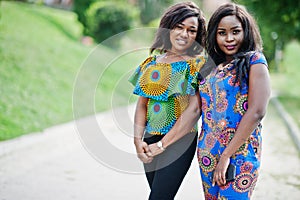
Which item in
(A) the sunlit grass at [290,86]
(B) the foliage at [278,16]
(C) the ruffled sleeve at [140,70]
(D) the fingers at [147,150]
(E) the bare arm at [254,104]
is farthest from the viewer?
(B) the foliage at [278,16]

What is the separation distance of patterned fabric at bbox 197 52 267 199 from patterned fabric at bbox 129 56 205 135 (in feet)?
0.44

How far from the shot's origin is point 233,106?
2287 millimetres

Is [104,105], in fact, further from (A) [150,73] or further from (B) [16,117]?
(A) [150,73]

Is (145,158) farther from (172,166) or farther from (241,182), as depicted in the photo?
(241,182)

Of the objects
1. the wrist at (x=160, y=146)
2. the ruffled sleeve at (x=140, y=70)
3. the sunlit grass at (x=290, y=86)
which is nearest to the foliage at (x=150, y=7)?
the sunlit grass at (x=290, y=86)

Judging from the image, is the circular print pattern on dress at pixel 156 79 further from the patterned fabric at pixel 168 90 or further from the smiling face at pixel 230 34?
the smiling face at pixel 230 34

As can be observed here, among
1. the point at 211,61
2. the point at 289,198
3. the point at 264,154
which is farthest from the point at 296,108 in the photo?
the point at 211,61

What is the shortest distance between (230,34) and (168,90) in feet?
1.65

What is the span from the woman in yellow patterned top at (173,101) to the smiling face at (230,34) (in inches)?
7.6

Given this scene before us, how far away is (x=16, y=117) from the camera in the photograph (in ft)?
23.7

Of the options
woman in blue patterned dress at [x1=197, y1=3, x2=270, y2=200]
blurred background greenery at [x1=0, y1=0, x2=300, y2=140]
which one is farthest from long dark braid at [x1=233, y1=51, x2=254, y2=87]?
blurred background greenery at [x1=0, y1=0, x2=300, y2=140]

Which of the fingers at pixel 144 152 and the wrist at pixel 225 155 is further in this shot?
the fingers at pixel 144 152

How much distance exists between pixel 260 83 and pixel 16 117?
19.2ft

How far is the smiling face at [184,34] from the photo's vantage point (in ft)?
8.34
